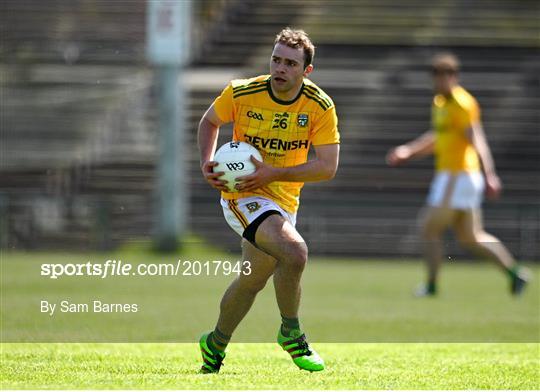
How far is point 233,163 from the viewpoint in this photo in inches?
247

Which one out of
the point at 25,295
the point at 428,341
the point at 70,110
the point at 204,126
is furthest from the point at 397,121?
the point at 204,126

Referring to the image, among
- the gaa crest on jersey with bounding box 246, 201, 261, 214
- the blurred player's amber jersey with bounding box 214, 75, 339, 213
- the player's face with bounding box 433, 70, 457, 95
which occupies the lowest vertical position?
the player's face with bounding box 433, 70, 457, 95

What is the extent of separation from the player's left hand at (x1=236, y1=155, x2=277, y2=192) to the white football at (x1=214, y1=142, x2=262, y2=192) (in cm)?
3

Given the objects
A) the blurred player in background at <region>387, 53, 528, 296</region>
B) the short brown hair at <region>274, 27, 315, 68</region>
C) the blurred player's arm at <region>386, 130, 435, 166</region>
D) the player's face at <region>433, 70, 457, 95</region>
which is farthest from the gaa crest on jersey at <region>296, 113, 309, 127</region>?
the player's face at <region>433, 70, 457, 95</region>

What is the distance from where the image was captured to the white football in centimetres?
627

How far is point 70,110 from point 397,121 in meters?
5.27

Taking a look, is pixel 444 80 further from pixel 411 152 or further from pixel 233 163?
pixel 233 163

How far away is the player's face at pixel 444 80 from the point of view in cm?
1202

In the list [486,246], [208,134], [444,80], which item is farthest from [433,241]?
[208,134]

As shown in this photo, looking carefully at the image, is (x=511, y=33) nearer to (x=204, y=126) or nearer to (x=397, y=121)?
(x=397, y=121)

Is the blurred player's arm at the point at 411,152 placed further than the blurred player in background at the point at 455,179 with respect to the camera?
No

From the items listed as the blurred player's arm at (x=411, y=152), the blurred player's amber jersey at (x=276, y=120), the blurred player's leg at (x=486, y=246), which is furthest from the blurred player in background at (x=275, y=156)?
the blurred player's leg at (x=486, y=246)

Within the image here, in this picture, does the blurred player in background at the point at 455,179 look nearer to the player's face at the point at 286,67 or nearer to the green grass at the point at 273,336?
the green grass at the point at 273,336

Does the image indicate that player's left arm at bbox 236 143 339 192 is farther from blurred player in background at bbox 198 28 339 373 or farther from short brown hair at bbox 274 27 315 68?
short brown hair at bbox 274 27 315 68
